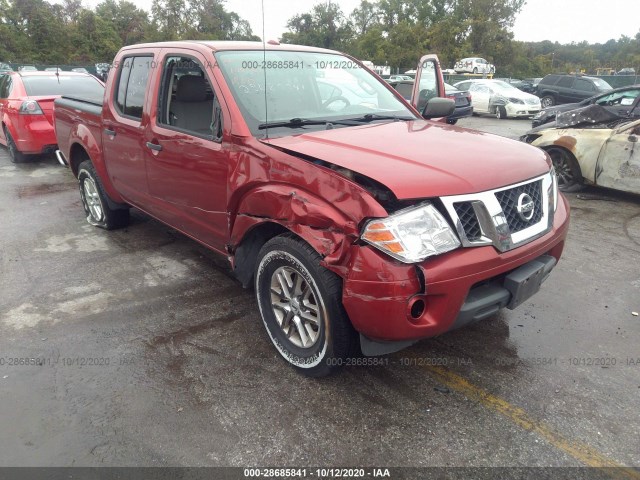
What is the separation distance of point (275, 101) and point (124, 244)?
2.74 metres

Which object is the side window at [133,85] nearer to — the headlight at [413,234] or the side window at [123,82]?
the side window at [123,82]

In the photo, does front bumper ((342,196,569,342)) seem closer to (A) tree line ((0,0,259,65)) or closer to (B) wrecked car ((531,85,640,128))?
(B) wrecked car ((531,85,640,128))

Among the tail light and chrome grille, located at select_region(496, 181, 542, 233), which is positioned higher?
the tail light

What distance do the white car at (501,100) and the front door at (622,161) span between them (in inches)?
450

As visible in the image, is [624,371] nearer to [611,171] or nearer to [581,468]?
[581,468]

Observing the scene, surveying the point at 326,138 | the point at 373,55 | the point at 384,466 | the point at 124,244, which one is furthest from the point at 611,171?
the point at 373,55

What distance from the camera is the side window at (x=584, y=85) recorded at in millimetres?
19016

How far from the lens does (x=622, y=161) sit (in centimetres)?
621

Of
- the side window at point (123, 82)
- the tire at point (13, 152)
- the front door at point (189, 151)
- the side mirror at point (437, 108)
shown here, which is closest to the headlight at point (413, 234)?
the front door at point (189, 151)

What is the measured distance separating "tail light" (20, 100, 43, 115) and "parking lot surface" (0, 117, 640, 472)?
4.72 meters

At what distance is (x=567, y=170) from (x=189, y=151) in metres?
5.87

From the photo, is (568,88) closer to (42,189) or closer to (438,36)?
(42,189)

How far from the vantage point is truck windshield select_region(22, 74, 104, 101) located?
27.1 ft

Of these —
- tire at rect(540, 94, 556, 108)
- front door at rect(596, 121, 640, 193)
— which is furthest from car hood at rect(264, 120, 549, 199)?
tire at rect(540, 94, 556, 108)
